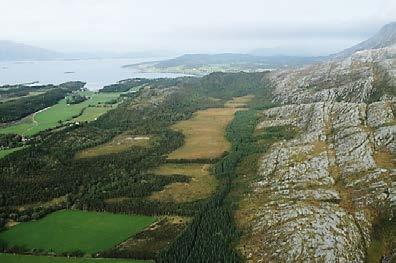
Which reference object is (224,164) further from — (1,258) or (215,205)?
(1,258)

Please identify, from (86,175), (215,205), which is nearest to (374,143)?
(215,205)

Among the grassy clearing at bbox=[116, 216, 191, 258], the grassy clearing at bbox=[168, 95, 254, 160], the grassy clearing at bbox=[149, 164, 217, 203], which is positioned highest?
the grassy clearing at bbox=[168, 95, 254, 160]

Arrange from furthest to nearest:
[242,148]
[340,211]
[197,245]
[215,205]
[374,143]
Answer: [242,148] < [374,143] < [215,205] < [340,211] < [197,245]

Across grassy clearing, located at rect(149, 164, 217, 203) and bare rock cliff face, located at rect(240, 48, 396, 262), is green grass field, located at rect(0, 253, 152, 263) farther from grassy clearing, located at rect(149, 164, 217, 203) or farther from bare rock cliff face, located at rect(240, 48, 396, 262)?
grassy clearing, located at rect(149, 164, 217, 203)

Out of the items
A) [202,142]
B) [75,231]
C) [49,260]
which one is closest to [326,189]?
[75,231]

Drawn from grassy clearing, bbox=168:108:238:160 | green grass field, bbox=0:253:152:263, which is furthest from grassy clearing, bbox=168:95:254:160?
green grass field, bbox=0:253:152:263

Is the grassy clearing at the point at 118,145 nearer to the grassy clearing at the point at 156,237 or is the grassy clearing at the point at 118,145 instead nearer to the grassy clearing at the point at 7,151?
the grassy clearing at the point at 7,151

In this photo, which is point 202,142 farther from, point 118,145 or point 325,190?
point 325,190
